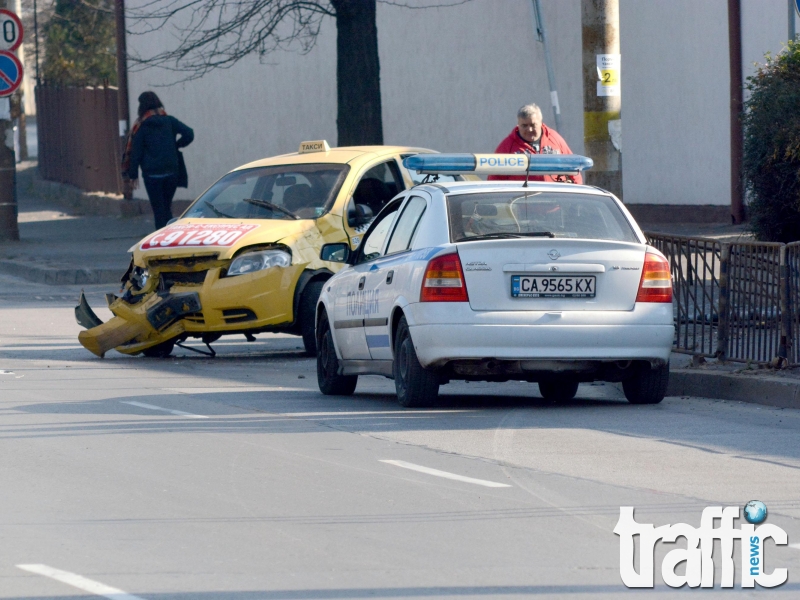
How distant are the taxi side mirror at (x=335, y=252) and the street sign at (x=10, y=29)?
37.7 ft

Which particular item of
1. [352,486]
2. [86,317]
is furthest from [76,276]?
[352,486]

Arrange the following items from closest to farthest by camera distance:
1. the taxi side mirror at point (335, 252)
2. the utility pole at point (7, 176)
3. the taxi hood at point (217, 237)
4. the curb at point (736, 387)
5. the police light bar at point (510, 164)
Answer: the curb at point (736, 387)
the police light bar at point (510, 164)
the taxi hood at point (217, 237)
the taxi side mirror at point (335, 252)
the utility pole at point (7, 176)

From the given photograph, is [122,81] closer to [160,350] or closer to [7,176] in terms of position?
[7,176]

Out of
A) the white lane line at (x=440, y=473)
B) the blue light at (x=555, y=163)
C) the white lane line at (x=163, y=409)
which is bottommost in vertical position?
the white lane line at (x=163, y=409)

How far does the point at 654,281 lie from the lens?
9398mm

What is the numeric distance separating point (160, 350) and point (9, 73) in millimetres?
10409

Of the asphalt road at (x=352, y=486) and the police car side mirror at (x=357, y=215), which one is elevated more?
the police car side mirror at (x=357, y=215)

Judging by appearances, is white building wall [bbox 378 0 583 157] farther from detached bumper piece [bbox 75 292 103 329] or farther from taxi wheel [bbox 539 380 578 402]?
taxi wheel [bbox 539 380 578 402]

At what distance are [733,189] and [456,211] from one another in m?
11.0

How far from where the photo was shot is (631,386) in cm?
988

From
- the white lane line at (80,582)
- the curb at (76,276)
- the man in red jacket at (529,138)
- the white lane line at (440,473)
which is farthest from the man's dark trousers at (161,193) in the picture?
the white lane line at (80,582)

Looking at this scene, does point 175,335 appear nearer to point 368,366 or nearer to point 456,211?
point 368,366

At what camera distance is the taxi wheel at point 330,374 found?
11.0 metres

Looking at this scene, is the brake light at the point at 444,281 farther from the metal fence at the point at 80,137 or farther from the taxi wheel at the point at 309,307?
the metal fence at the point at 80,137
